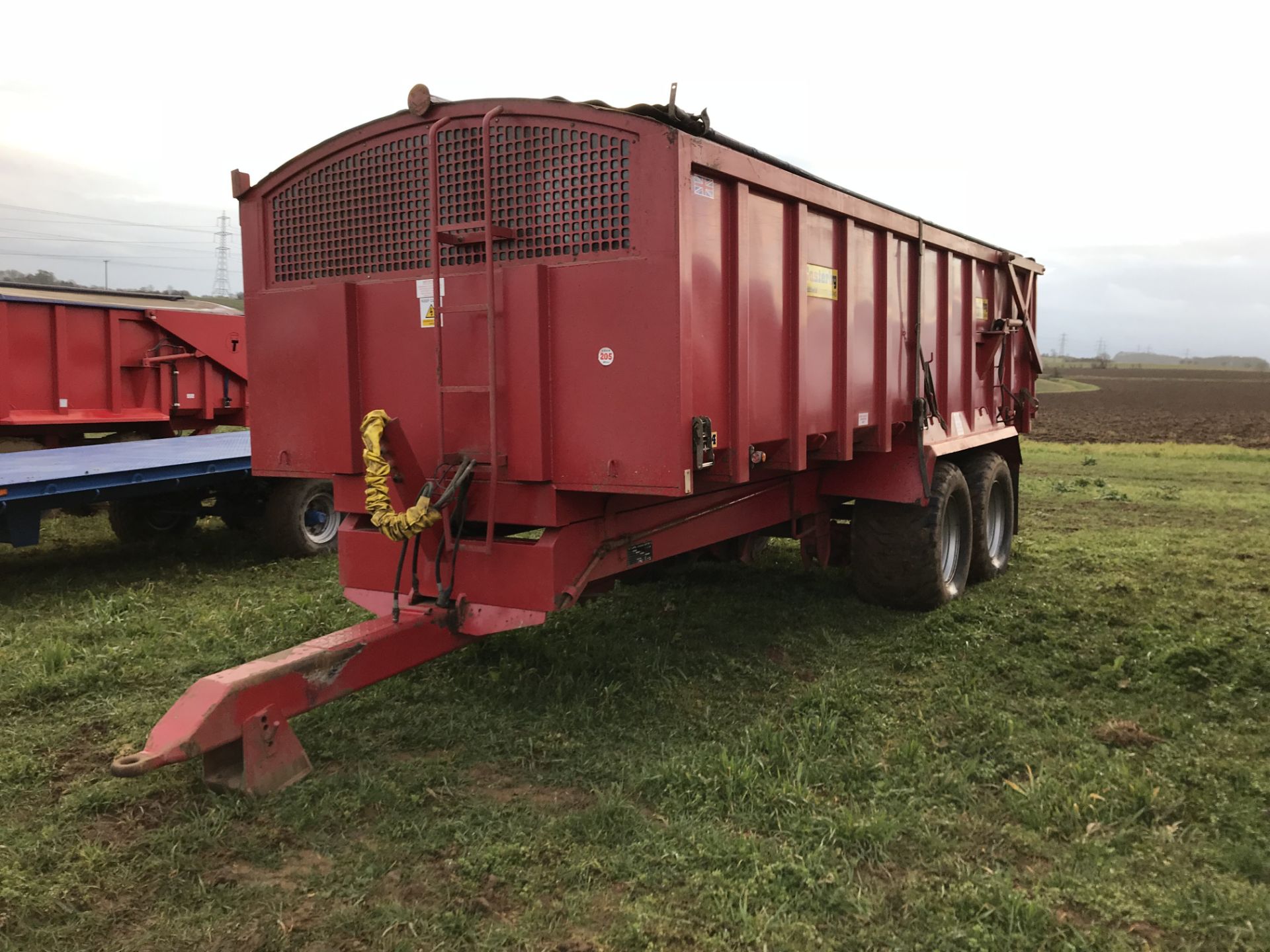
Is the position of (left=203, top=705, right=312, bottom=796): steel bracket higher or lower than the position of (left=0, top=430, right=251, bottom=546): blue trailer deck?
lower

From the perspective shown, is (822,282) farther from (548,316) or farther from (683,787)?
(683,787)

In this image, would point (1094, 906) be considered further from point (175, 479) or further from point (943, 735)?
point (175, 479)

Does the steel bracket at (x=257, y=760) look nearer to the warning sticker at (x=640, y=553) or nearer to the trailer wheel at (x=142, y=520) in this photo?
the warning sticker at (x=640, y=553)

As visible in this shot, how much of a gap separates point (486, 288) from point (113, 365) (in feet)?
29.1

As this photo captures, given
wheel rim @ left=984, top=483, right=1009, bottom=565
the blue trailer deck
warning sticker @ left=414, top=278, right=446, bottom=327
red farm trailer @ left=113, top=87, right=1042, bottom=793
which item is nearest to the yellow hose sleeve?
red farm trailer @ left=113, top=87, right=1042, bottom=793

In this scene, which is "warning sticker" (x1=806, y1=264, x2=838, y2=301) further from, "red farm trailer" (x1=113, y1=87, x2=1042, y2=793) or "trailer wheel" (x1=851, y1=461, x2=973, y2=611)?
"trailer wheel" (x1=851, y1=461, x2=973, y2=611)

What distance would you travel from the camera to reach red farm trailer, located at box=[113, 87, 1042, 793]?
394cm

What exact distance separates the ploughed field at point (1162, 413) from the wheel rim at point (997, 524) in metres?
19.2

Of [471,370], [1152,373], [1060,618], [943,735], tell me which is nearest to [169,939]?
[471,370]

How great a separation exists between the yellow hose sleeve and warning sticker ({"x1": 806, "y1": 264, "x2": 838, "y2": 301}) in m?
2.31

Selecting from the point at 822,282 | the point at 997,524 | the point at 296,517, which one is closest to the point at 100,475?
the point at 296,517

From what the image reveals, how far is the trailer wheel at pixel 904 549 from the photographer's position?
6457mm

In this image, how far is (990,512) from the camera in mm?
8094

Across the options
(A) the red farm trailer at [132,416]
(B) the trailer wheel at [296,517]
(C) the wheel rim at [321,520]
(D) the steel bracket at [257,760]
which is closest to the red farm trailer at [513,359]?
(D) the steel bracket at [257,760]
